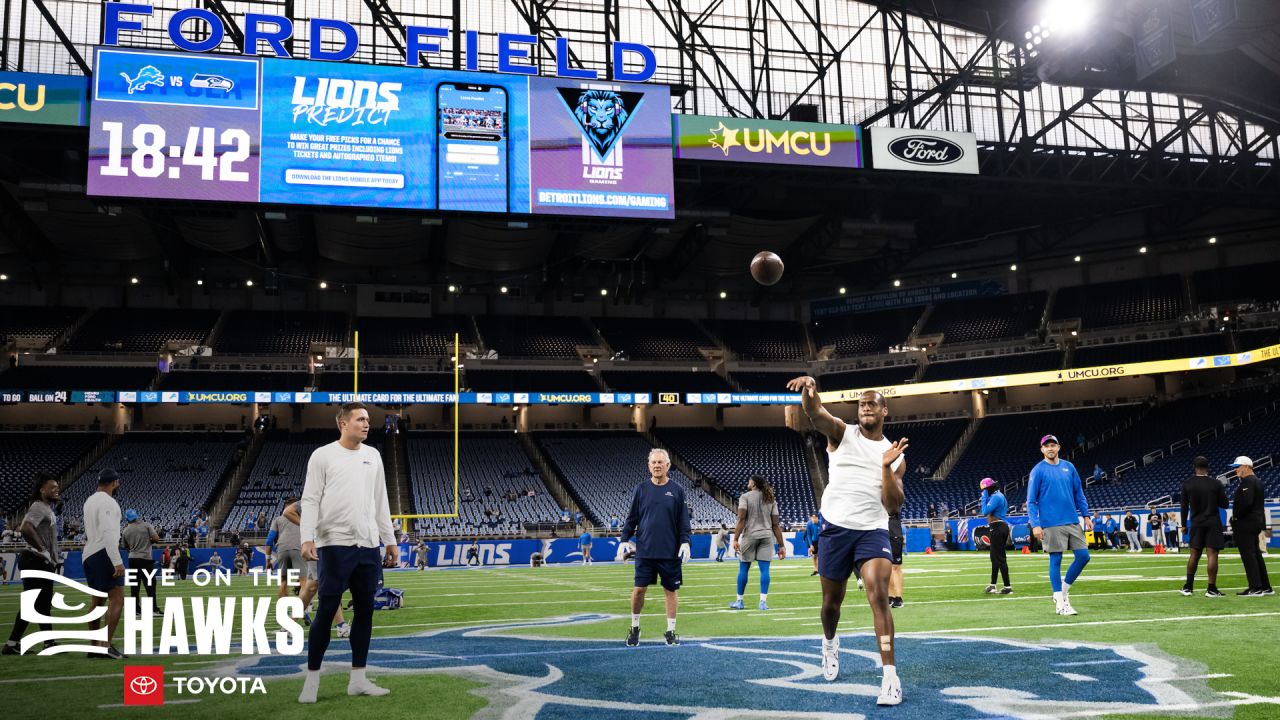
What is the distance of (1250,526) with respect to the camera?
41.8 feet

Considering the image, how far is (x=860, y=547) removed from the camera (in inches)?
270

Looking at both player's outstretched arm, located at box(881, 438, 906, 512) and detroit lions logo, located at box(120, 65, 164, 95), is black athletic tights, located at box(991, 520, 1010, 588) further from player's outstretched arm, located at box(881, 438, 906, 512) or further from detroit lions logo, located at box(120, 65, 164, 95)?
detroit lions logo, located at box(120, 65, 164, 95)

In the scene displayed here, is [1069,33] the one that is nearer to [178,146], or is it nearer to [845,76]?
[845,76]

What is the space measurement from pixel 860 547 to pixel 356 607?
11.1 feet

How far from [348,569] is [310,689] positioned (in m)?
0.79

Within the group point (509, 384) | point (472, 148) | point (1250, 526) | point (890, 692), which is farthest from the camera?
point (509, 384)

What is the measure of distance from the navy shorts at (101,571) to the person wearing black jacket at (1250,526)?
12.5 metres

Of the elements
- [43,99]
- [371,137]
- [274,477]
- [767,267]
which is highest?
[43,99]

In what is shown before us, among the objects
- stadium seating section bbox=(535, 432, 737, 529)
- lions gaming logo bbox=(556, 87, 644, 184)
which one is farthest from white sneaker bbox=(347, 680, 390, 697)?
stadium seating section bbox=(535, 432, 737, 529)

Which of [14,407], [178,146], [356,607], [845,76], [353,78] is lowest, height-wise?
[356,607]

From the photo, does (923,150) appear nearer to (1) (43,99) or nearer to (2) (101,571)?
(1) (43,99)

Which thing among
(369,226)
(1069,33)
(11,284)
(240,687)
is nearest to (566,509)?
(369,226)

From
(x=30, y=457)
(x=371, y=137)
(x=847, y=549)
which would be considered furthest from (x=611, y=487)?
(x=847, y=549)

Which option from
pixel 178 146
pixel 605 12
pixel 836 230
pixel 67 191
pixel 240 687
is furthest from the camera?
pixel 836 230
